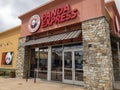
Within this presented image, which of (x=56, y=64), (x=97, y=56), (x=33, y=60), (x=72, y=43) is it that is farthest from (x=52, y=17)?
(x=97, y=56)

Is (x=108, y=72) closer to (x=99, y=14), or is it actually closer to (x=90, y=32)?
(x=90, y=32)

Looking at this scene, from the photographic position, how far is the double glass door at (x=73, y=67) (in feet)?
31.3

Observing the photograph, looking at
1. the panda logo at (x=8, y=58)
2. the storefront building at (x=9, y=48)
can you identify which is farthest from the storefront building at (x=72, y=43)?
the panda logo at (x=8, y=58)

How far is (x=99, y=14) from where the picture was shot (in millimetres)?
8367

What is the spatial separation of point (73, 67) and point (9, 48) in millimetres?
10719

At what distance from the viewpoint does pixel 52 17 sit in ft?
37.3

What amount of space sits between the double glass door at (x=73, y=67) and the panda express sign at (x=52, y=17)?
9.28 feet

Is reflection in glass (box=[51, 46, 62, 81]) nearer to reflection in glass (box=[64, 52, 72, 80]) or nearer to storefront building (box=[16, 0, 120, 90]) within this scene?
Result: storefront building (box=[16, 0, 120, 90])

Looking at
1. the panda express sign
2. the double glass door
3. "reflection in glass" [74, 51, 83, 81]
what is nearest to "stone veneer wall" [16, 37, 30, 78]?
the panda express sign

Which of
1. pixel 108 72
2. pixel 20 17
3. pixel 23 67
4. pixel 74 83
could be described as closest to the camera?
pixel 108 72

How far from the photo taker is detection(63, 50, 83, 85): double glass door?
9544mm

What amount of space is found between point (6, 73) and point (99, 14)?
12.8m

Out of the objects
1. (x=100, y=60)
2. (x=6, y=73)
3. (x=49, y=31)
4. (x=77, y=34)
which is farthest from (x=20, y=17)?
(x=100, y=60)

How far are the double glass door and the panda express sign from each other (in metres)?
2.83
